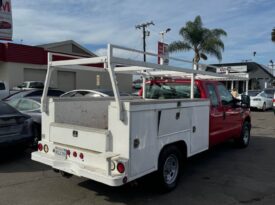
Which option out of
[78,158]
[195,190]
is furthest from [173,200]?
A: [78,158]

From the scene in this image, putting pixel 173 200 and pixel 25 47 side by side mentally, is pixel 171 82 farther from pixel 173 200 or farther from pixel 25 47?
pixel 25 47

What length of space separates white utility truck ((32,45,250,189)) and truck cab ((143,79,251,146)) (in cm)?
52

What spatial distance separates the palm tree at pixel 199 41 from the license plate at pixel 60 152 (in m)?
25.4

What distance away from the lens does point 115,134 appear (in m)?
4.01

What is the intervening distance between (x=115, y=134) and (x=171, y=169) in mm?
1420

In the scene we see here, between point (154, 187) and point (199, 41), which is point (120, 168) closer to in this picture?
point (154, 187)

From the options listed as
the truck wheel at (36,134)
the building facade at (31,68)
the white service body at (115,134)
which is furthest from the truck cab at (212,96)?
the building facade at (31,68)

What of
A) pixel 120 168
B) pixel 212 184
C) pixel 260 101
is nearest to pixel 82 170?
pixel 120 168

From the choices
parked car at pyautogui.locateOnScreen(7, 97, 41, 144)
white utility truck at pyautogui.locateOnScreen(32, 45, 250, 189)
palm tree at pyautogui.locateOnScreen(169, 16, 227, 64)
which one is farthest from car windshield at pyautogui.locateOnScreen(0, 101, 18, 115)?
palm tree at pyautogui.locateOnScreen(169, 16, 227, 64)

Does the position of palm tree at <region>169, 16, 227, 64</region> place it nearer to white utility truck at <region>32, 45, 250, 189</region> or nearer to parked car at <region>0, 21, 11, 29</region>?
parked car at <region>0, 21, 11, 29</region>

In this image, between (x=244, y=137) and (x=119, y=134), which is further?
(x=244, y=137)

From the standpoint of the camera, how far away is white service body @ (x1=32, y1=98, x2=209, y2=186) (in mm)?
3914

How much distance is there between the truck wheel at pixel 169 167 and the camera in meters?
4.54

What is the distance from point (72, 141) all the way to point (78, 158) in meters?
0.28
